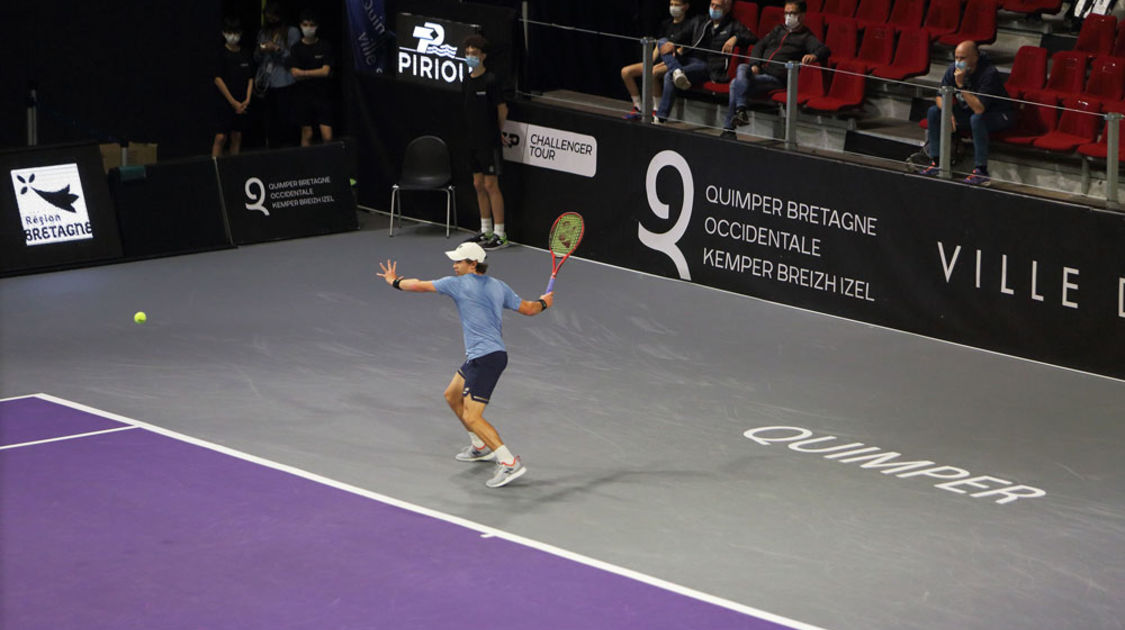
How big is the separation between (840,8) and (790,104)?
4018 millimetres

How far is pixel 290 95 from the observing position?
22.2 m

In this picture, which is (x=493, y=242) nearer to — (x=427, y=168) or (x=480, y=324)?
(x=427, y=168)

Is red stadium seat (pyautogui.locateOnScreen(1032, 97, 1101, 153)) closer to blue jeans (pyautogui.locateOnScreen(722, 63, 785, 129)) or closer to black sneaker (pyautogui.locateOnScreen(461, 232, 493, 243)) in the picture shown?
blue jeans (pyautogui.locateOnScreen(722, 63, 785, 129))

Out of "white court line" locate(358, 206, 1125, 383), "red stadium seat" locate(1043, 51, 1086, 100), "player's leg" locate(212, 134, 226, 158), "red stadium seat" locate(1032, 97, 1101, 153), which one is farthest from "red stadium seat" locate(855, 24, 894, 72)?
"player's leg" locate(212, 134, 226, 158)

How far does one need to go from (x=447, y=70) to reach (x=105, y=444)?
8.57 meters

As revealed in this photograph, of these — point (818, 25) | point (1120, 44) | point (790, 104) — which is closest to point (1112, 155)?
point (1120, 44)

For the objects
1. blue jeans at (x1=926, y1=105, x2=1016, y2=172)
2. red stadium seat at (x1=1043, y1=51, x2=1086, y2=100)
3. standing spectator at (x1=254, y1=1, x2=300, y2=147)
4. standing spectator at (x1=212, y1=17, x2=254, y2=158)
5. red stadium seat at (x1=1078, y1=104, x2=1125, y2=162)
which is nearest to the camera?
red stadium seat at (x1=1078, y1=104, x2=1125, y2=162)

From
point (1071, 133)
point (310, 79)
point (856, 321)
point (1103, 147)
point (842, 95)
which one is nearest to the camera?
point (1103, 147)

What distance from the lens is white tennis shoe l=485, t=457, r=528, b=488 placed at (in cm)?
1220

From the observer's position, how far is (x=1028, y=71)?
1736 cm

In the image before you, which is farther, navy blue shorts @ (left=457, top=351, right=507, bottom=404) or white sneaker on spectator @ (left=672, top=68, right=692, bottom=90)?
Result: white sneaker on spectator @ (left=672, top=68, right=692, bottom=90)

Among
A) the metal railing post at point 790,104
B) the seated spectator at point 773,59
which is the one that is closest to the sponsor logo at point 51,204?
the seated spectator at point 773,59

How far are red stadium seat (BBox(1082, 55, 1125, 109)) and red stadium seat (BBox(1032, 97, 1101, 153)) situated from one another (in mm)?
858

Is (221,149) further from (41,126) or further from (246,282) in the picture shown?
(246,282)
